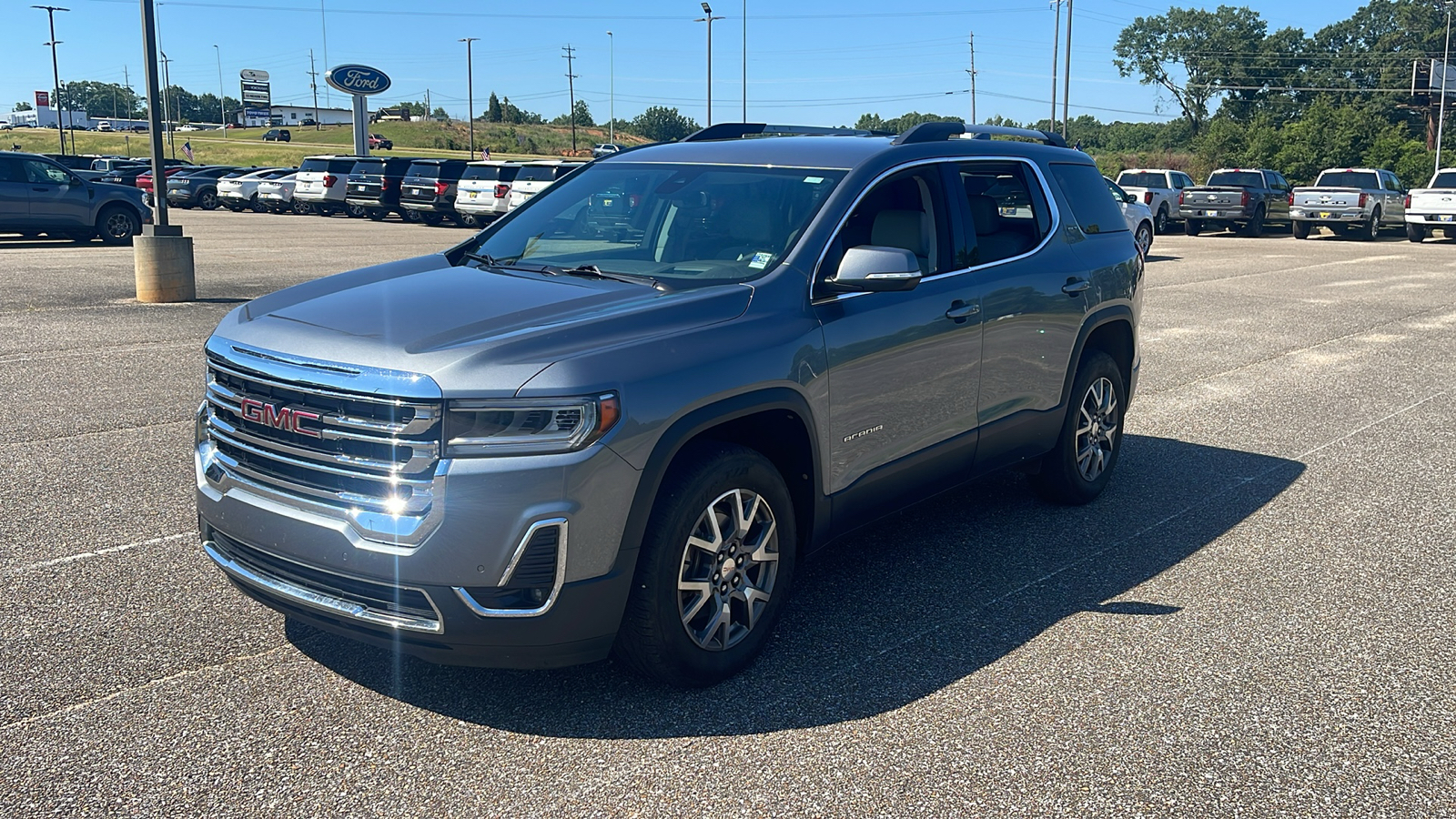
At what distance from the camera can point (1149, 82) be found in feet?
353

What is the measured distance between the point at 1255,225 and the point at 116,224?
28.2m

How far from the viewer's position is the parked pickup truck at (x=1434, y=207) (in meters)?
31.2

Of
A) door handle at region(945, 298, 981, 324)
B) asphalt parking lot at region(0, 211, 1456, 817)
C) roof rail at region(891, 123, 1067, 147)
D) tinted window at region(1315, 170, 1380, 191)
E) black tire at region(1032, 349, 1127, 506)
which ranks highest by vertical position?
tinted window at region(1315, 170, 1380, 191)

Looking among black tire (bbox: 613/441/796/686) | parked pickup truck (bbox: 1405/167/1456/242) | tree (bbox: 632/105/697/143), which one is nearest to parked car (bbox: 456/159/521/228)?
parked pickup truck (bbox: 1405/167/1456/242)

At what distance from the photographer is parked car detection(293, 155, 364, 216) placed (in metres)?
38.2

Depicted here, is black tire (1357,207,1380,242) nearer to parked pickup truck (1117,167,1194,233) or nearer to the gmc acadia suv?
Answer: parked pickup truck (1117,167,1194,233)

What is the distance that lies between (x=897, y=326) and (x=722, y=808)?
2087 mm

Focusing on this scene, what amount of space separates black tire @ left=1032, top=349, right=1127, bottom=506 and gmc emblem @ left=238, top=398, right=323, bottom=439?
12.3 feet

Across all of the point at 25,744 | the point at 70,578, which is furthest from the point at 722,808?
the point at 70,578

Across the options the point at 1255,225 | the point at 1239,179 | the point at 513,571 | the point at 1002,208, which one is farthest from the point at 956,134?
the point at 1239,179

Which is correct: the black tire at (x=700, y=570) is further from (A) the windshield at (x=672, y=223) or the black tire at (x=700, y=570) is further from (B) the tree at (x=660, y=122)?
(B) the tree at (x=660, y=122)

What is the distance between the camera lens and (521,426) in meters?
3.61

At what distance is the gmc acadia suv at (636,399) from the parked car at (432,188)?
30.4 m

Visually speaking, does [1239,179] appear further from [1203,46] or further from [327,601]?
[1203,46]
